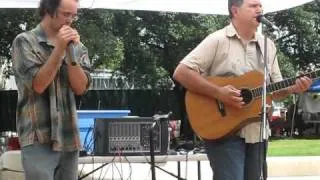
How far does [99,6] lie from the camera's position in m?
6.66

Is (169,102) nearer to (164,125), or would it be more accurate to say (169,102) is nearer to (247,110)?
(164,125)

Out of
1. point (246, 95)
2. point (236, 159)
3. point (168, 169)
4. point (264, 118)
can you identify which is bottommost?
point (168, 169)

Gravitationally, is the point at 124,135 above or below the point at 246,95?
below

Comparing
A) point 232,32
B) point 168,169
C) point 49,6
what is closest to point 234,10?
point 232,32

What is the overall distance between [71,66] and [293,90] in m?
1.60

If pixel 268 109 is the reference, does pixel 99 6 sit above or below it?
above

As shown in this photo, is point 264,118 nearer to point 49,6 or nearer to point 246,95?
point 246,95

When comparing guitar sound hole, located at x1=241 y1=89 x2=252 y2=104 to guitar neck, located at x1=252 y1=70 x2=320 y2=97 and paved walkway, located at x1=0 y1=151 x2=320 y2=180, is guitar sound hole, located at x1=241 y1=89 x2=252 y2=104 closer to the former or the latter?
guitar neck, located at x1=252 y1=70 x2=320 y2=97

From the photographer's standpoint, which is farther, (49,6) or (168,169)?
(168,169)

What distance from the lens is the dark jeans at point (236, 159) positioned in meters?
3.72

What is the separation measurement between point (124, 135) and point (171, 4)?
6.92ft

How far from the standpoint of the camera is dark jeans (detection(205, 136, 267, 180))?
372 centimetres

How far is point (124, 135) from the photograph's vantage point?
5.30 m

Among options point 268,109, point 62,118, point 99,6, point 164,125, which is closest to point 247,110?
point 268,109
